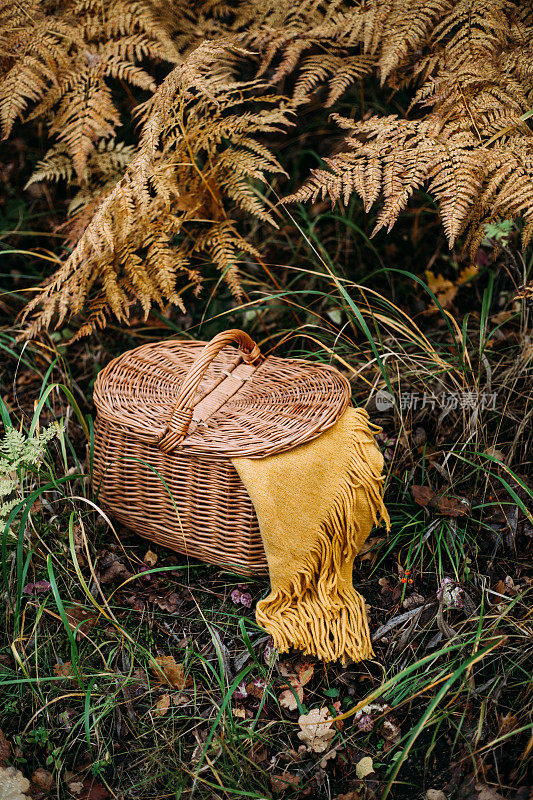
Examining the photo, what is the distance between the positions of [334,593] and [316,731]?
0.34 metres

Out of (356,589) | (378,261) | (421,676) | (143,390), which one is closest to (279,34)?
(378,261)

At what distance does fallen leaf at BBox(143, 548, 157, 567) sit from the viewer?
178 centimetres

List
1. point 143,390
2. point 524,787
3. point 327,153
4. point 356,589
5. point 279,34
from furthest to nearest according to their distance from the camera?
point 327,153 < point 279,34 < point 143,390 < point 356,589 < point 524,787

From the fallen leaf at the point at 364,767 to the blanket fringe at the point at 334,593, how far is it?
228 millimetres

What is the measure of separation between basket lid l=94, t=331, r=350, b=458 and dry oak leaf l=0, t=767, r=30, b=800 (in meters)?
0.79

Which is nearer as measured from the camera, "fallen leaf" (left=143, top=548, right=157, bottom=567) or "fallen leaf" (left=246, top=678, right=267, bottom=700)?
"fallen leaf" (left=246, top=678, right=267, bottom=700)

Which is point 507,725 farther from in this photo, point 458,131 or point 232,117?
point 232,117

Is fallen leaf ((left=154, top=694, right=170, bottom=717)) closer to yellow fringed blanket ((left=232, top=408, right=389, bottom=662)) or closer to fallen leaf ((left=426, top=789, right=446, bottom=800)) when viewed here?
yellow fringed blanket ((left=232, top=408, right=389, bottom=662))

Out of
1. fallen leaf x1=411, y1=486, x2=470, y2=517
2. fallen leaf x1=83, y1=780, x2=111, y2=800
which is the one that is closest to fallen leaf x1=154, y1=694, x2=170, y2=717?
fallen leaf x1=83, y1=780, x2=111, y2=800

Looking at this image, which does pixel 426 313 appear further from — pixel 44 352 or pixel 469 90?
pixel 44 352

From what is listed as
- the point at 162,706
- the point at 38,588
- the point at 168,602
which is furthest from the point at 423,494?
the point at 38,588

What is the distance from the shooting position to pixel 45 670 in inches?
58.2

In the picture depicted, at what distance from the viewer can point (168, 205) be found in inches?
74.4

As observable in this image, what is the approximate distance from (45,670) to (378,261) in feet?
6.12
